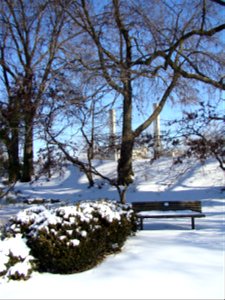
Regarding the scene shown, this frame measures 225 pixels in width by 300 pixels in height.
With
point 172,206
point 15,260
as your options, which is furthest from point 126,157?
point 15,260

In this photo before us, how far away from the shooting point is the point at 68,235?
599cm

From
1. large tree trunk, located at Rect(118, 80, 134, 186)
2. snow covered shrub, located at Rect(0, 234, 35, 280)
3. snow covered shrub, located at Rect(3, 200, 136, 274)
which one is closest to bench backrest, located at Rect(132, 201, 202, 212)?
snow covered shrub, located at Rect(3, 200, 136, 274)

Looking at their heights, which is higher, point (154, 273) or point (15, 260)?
point (15, 260)

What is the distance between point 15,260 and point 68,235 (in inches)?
32.7

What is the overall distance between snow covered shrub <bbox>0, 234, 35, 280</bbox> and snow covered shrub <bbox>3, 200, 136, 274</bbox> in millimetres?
157

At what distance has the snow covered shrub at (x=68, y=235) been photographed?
5891 mm

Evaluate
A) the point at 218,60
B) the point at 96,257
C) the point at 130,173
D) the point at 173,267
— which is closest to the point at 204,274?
the point at 173,267

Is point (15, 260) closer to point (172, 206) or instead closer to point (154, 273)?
point (154, 273)

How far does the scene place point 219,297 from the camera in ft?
15.3

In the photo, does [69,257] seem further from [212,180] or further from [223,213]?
[212,180]

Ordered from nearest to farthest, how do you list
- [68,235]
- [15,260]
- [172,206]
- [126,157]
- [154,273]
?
[154,273], [15,260], [68,235], [172,206], [126,157]

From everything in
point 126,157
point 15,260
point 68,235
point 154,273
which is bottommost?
point 154,273

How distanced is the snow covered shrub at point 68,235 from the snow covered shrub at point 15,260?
0.16 meters

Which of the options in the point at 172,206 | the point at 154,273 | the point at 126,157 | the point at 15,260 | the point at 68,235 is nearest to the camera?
the point at 154,273
